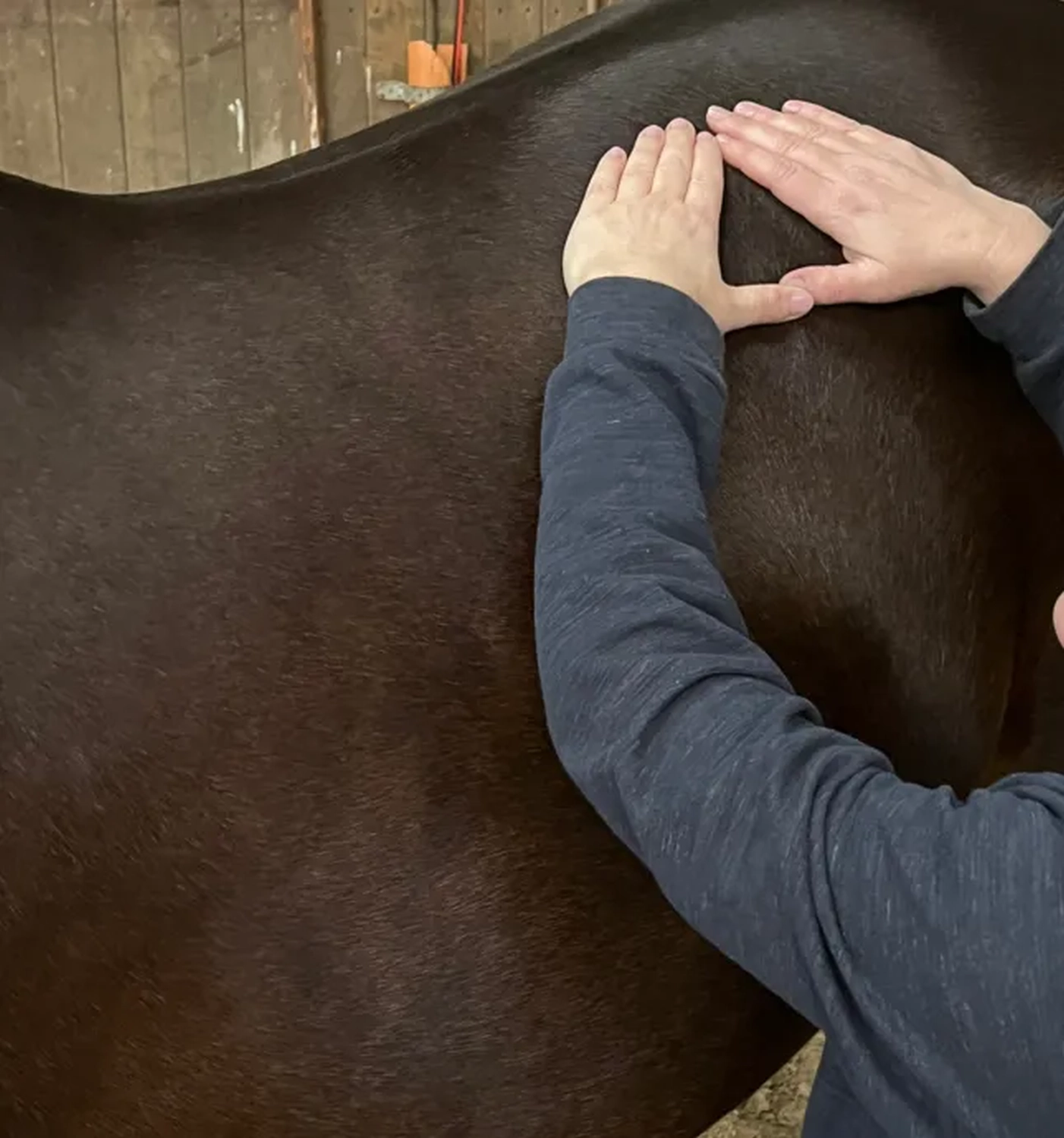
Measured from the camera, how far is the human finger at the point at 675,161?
76 centimetres

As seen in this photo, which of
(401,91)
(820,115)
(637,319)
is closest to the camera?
(637,319)

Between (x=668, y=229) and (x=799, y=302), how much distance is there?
0.27 ft

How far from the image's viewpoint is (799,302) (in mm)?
771

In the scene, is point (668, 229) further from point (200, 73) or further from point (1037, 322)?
point (200, 73)

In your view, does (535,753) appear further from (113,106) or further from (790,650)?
(113,106)

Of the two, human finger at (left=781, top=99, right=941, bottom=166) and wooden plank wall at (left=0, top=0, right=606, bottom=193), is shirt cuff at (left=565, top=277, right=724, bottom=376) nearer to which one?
human finger at (left=781, top=99, right=941, bottom=166)

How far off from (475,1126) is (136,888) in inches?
8.5

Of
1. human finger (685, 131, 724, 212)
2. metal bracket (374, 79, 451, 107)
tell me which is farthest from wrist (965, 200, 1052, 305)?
metal bracket (374, 79, 451, 107)

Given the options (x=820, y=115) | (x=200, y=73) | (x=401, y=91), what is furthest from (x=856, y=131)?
(x=200, y=73)

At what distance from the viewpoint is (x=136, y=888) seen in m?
0.72

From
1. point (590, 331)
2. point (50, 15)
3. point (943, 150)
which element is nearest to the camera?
point (590, 331)

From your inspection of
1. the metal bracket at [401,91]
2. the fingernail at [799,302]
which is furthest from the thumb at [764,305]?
the metal bracket at [401,91]

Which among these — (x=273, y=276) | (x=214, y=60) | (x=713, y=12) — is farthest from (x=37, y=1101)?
(x=214, y=60)

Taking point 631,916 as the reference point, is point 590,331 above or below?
above
